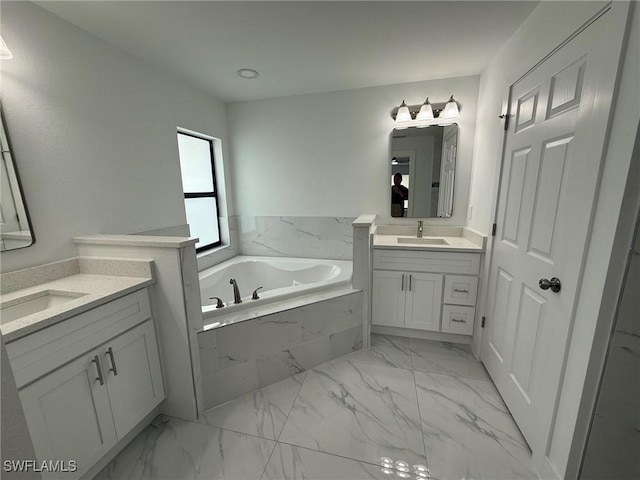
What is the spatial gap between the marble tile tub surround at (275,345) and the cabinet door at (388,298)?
9.9 inches

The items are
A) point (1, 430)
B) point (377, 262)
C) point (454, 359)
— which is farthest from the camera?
point (377, 262)

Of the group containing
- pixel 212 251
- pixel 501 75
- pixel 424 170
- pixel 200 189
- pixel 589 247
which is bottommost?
pixel 212 251

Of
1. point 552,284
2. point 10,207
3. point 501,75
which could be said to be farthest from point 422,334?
point 10,207

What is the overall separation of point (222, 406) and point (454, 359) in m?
1.70

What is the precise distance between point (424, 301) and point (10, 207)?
2632mm

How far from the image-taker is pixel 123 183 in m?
1.80

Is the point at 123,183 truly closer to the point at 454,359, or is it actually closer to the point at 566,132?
the point at 566,132

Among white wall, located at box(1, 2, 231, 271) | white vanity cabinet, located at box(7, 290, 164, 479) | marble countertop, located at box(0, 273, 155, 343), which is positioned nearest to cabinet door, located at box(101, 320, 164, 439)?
white vanity cabinet, located at box(7, 290, 164, 479)

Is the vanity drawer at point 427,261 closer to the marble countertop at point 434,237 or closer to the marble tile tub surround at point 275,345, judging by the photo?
the marble countertop at point 434,237

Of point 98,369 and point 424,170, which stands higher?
point 424,170

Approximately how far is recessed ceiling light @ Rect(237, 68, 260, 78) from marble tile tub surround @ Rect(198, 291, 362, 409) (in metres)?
1.89

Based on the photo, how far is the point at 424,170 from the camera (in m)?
2.51

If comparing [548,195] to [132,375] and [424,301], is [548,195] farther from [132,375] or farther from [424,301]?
[132,375]

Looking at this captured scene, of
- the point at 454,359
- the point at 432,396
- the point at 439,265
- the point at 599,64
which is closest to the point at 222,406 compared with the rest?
the point at 432,396
